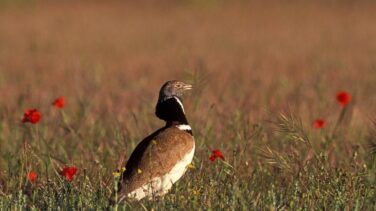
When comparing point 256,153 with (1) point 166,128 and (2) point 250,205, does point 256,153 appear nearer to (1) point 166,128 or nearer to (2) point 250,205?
(1) point 166,128

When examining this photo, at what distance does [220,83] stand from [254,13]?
49.7 ft

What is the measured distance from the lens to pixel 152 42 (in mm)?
20250

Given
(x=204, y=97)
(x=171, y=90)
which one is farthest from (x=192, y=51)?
(x=171, y=90)

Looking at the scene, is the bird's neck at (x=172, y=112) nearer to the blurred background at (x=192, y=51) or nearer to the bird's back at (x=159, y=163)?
the bird's back at (x=159, y=163)

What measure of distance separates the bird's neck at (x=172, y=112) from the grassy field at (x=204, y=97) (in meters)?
0.37

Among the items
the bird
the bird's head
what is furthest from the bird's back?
the bird's head

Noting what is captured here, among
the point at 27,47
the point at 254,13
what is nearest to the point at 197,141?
the point at 27,47

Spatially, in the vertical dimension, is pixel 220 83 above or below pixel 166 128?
below

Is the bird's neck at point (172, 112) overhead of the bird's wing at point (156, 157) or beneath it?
overhead

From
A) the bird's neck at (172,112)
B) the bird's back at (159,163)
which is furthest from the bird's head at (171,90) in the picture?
the bird's back at (159,163)

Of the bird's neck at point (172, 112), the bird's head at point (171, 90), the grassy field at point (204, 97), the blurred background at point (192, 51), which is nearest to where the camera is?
the grassy field at point (204, 97)

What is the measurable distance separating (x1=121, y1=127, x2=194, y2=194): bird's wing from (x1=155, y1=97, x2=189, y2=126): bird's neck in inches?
Result: 6.8

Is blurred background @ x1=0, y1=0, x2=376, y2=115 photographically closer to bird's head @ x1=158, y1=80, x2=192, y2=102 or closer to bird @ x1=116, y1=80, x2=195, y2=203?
bird's head @ x1=158, y1=80, x2=192, y2=102

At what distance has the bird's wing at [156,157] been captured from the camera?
217 inches
